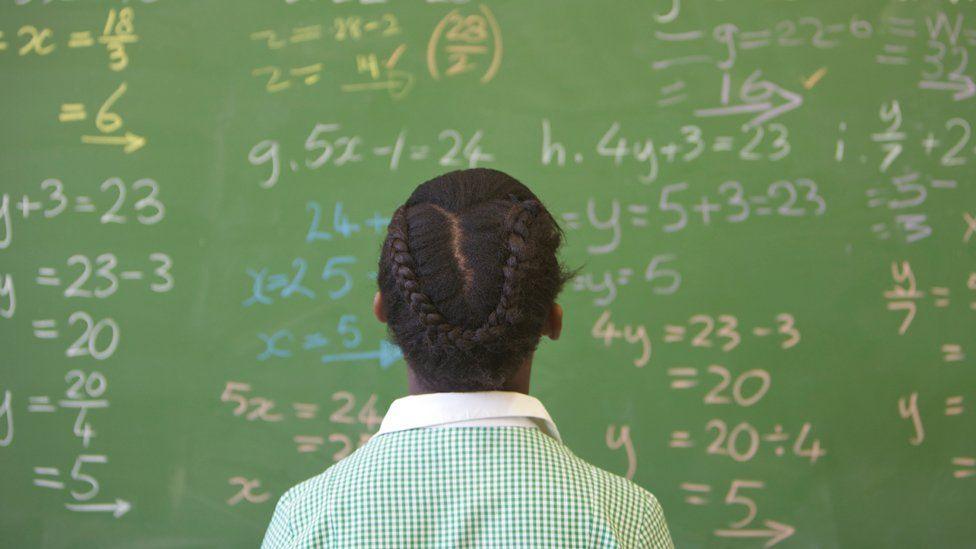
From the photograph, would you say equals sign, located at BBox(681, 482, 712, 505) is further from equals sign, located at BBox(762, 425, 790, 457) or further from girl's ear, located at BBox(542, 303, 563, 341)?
girl's ear, located at BBox(542, 303, 563, 341)

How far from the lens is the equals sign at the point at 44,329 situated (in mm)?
1887

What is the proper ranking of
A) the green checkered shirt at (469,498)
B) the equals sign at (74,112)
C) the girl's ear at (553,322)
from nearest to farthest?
the green checkered shirt at (469,498), the girl's ear at (553,322), the equals sign at (74,112)

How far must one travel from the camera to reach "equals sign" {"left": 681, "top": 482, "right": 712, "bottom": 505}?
1812 mm

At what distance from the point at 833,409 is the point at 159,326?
133cm

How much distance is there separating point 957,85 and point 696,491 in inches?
36.8

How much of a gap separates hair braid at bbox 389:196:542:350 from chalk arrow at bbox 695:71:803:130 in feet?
3.36

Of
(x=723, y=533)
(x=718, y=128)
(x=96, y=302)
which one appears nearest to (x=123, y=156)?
(x=96, y=302)

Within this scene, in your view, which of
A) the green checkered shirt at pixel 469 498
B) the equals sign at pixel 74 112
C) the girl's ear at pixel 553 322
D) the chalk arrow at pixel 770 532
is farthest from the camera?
the equals sign at pixel 74 112

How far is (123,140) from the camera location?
1.90m

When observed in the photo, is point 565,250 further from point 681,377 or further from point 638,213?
point 681,377

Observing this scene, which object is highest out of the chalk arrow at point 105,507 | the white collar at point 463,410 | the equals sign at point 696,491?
the white collar at point 463,410

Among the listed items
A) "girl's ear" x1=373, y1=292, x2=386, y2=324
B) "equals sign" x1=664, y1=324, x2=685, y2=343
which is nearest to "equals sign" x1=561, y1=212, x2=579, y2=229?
"equals sign" x1=664, y1=324, x2=685, y2=343

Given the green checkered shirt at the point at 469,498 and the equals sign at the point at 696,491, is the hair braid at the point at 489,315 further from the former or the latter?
the equals sign at the point at 696,491

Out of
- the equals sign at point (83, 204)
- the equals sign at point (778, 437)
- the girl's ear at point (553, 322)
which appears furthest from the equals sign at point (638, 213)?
the equals sign at point (83, 204)
